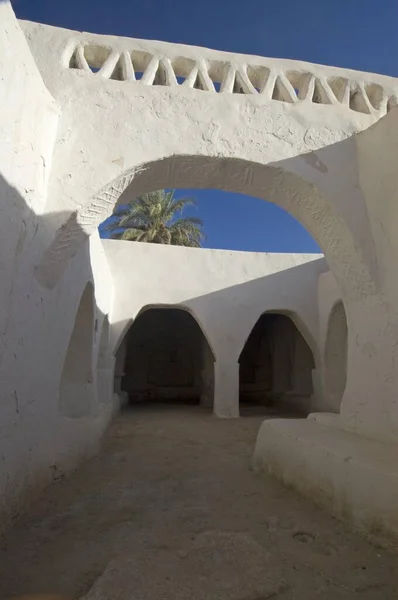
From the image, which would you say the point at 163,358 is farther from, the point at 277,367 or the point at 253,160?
the point at 253,160

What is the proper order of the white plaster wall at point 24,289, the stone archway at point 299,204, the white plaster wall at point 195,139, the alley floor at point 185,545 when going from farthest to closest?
the stone archway at point 299,204 < the white plaster wall at point 195,139 < the white plaster wall at point 24,289 < the alley floor at point 185,545

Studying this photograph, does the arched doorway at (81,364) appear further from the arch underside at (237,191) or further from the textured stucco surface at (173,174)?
the arch underside at (237,191)

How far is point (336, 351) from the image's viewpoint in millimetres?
8375

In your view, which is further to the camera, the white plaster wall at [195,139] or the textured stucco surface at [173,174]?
the white plaster wall at [195,139]

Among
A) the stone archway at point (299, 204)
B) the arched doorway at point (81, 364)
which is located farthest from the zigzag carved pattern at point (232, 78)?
the arched doorway at point (81, 364)

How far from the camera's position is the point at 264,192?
361cm

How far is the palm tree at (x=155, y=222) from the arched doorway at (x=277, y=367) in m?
4.50

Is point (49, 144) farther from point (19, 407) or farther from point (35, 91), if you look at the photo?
point (19, 407)

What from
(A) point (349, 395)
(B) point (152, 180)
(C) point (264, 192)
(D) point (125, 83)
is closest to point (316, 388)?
(A) point (349, 395)

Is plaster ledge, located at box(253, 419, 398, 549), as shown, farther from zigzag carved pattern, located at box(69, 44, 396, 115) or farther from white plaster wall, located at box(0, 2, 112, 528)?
zigzag carved pattern, located at box(69, 44, 396, 115)

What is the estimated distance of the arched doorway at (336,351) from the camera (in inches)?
324

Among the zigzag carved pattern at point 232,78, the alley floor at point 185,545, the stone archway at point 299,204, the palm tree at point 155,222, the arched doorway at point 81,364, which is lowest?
the alley floor at point 185,545

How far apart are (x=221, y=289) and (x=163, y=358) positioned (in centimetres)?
483

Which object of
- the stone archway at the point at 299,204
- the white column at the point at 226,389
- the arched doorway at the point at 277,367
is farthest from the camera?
the arched doorway at the point at 277,367
